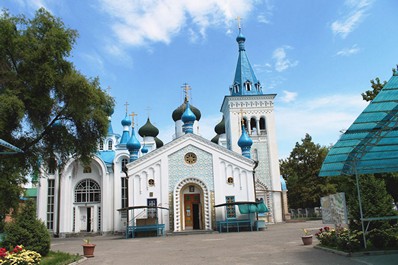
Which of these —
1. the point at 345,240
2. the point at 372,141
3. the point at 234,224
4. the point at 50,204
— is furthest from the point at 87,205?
the point at 372,141

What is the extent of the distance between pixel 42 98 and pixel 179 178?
1327 cm

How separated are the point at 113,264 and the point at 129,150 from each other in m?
20.2

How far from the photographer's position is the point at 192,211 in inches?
1146

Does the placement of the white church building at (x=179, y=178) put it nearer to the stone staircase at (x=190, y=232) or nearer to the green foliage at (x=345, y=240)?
the stone staircase at (x=190, y=232)

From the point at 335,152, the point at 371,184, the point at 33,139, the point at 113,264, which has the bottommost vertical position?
the point at 113,264

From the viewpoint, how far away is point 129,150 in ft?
105

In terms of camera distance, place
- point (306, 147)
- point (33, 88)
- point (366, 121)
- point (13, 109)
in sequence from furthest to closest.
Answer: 1. point (306, 147)
2. point (33, 88)
3. point (13, 109)
4. point (366, 121)

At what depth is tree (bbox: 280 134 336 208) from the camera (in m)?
44.1

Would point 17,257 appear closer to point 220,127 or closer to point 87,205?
point 87,205

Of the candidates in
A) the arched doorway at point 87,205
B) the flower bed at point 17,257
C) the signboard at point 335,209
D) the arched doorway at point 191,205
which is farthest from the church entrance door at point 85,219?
the signboard at point 335,209

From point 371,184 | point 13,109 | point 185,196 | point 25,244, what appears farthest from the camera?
point 185,196

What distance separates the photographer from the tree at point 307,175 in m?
44.1

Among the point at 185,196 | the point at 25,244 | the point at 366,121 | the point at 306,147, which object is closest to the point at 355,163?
the point at 366,121

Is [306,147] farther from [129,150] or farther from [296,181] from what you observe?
[129,150]
